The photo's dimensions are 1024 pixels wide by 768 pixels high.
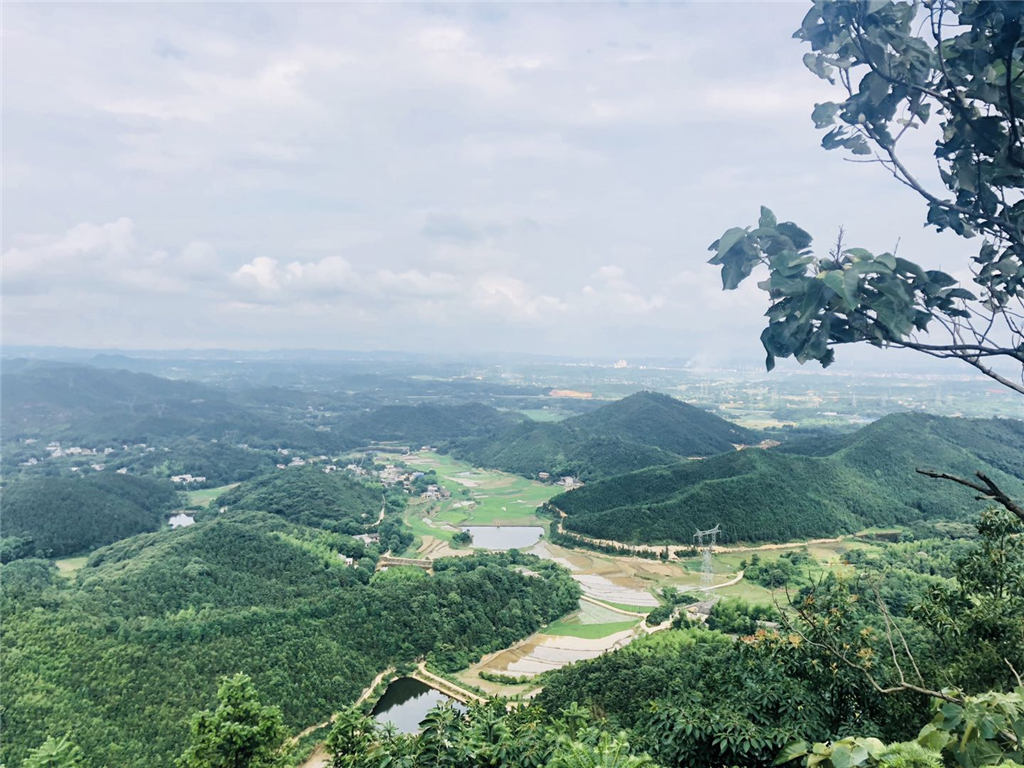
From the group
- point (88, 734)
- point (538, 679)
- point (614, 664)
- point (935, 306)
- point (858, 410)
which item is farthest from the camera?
point (858, 410)

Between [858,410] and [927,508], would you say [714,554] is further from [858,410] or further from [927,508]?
[858,410]

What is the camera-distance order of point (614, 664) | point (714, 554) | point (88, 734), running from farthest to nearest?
point (714, 554)
point (614, 664)
point (88, 734)

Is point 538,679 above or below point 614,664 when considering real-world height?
below

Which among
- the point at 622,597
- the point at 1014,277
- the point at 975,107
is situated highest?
the point at 975,107

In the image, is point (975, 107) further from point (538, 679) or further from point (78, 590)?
point (78, 590)

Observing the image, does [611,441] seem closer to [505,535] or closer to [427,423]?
[505,535]

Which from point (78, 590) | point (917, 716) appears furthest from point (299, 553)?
point (917, 716)

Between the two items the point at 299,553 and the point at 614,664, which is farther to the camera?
the point at 299,553
